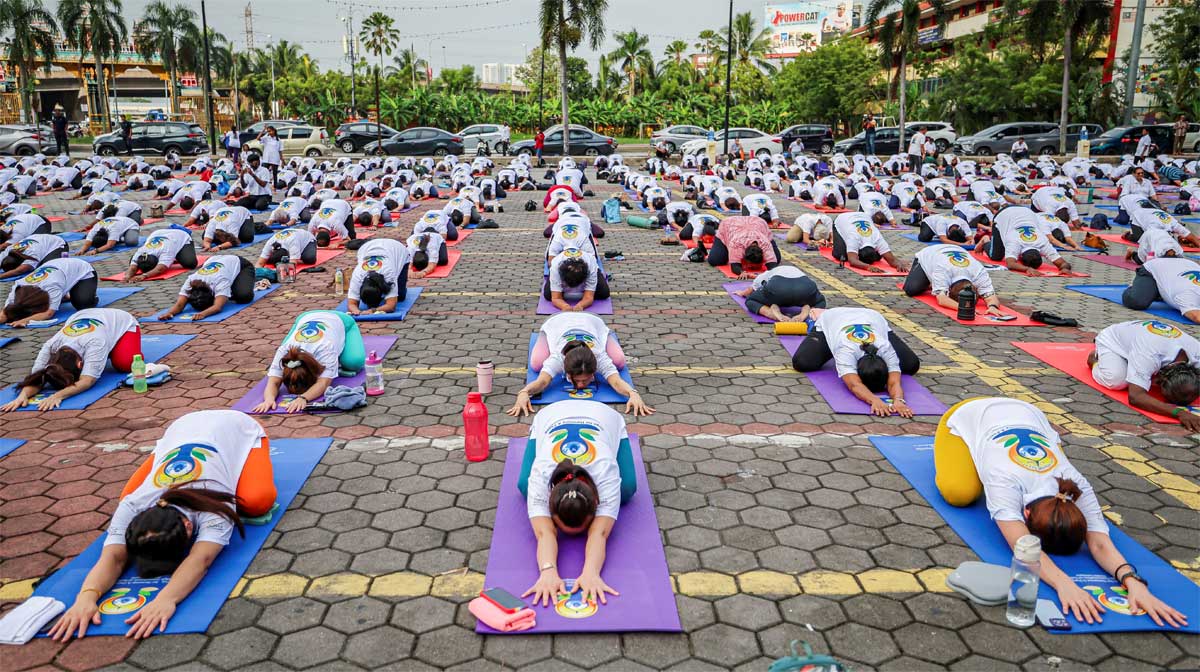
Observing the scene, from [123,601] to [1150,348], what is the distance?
22.1ft

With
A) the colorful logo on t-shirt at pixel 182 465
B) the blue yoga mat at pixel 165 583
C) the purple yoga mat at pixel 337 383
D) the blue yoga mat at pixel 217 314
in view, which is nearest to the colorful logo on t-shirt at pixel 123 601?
the blue yoga mat at pixel 165 583

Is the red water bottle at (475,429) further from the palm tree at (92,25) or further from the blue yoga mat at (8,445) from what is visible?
the palm tree at (92,25)

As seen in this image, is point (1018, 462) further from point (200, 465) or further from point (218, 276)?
point (218, 276)

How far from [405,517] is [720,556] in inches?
69.0

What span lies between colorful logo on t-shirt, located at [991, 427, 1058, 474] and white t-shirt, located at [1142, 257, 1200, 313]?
19.7 ft

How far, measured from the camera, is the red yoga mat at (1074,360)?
631 cm

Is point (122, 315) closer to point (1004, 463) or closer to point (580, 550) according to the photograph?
point (580, 550)

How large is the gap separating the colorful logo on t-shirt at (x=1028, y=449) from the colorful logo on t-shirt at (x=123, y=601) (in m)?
4.16

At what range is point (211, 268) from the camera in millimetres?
9211

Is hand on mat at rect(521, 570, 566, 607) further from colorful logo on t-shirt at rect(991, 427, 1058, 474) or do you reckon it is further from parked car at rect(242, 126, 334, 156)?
parked car at rect(242, 126, 334, 156)

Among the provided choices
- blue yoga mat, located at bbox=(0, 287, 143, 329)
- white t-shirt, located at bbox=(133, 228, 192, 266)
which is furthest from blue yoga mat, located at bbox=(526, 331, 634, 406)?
white t-shirt, located at bbox=(133, 228, 192, 266)

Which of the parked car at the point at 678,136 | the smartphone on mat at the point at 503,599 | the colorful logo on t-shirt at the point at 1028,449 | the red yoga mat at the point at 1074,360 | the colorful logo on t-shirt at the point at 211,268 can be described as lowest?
the smartphone on mat at the point at 503,599

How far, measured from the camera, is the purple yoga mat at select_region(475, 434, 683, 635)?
3.51m

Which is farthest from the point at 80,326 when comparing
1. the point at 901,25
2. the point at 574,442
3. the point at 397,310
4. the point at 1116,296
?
the point at 901,25
